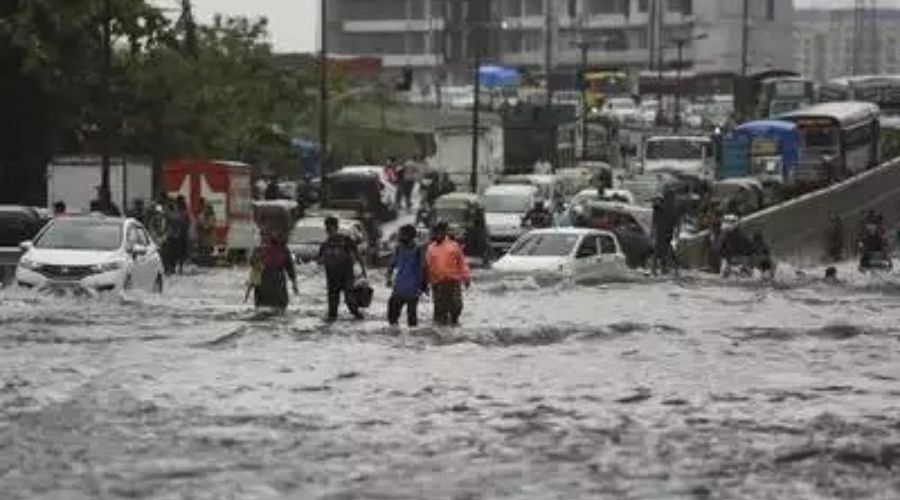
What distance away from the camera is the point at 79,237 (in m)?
26.0

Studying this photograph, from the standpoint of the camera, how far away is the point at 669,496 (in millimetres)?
10367

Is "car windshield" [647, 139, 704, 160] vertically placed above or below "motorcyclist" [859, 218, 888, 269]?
above

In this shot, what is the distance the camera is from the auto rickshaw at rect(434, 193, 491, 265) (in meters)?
42.6

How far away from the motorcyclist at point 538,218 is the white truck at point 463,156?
73.2 ft

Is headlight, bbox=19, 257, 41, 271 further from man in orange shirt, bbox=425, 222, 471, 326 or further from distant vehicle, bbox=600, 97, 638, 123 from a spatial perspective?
distant vehicle, bbox=600, 97, 638, 123

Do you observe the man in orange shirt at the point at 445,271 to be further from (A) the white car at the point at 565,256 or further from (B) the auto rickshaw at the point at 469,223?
(B) the auto rickshaw at the point at 469,223

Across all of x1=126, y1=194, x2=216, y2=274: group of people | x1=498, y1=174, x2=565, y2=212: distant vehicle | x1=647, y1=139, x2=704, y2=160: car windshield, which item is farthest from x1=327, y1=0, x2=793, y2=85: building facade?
x1=126, y1=194, x2=216, y2=274: group of people

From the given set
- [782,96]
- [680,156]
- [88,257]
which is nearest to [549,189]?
[680,156]

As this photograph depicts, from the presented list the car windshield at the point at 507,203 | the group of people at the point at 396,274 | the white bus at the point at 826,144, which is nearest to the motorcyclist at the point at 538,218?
the car windshield at the point at 507,203

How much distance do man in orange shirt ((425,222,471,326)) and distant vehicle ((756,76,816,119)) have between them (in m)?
68.0

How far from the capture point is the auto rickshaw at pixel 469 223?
4259 centimetres

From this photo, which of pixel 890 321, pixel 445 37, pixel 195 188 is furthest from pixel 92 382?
pixel 445 37

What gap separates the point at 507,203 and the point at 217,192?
11112mm

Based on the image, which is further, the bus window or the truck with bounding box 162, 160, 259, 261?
the bus window
